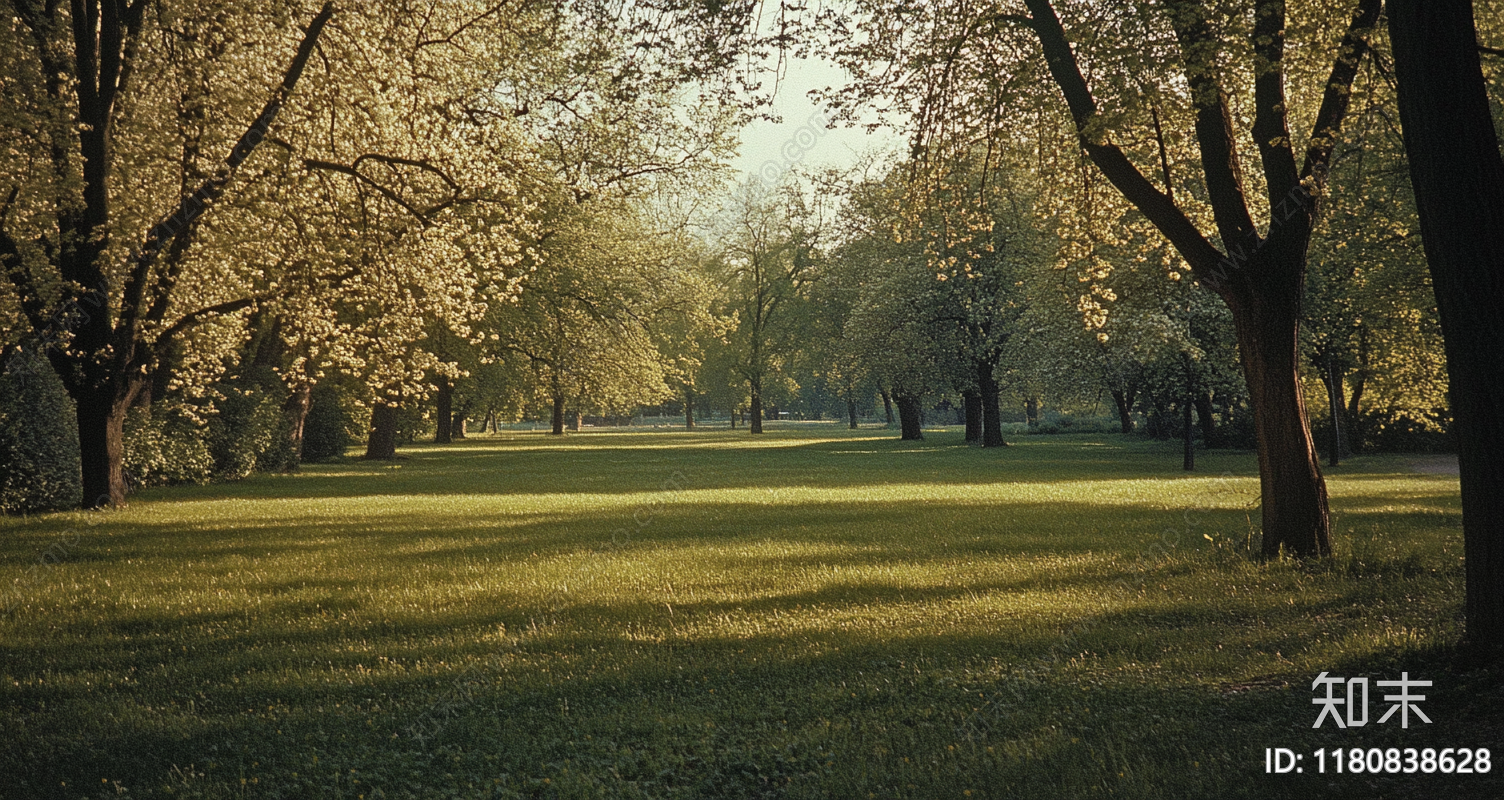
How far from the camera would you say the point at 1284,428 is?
450 inches

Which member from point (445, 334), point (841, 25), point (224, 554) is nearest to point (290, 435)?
point (445, 334)

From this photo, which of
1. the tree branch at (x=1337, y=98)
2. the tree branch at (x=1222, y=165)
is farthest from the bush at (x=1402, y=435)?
the tree branch at (x=1222, y=165)

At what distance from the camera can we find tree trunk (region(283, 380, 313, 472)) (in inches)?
1314

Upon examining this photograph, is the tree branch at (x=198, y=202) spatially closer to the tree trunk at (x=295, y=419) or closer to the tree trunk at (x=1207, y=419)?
the tree trunk at (x=295, y=419)

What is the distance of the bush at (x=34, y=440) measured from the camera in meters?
18.5

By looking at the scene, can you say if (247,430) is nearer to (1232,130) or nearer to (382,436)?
(382,436)

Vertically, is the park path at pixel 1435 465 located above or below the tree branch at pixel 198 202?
below

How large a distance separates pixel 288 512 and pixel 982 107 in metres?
16.5

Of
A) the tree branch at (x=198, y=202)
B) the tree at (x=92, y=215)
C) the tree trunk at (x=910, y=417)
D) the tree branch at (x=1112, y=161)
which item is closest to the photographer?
the tree branch at (x=1112, y=161)

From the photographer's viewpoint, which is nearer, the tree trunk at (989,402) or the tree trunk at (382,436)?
the tree trunk at (382,436)

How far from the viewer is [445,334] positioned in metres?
38.0

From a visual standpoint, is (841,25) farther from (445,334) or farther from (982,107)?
(445,334)

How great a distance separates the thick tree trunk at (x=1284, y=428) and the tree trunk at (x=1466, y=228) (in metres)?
5.13

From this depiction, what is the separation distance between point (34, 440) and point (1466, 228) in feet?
76.4
